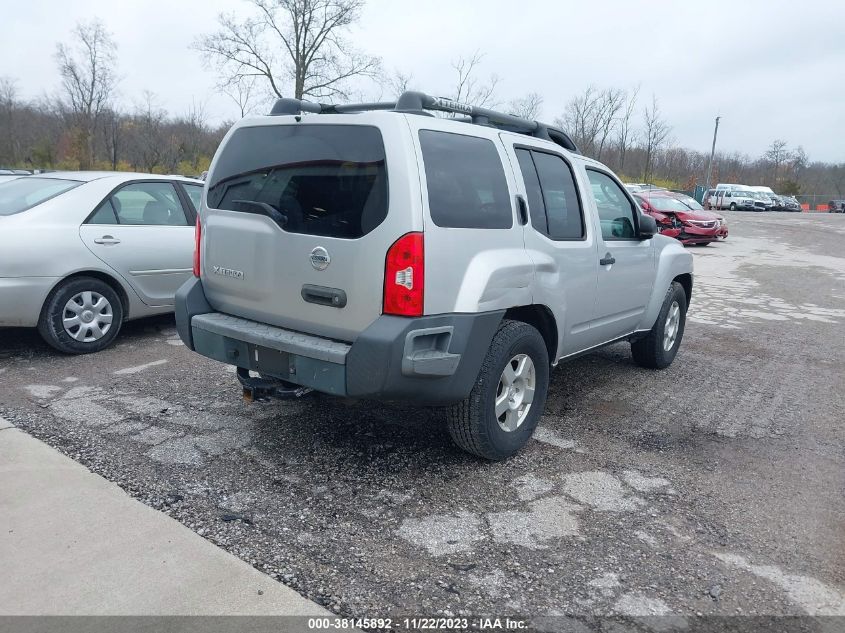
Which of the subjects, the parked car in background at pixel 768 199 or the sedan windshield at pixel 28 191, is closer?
the sedan windshield at pixel 28 191

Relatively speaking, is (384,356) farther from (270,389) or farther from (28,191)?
(28,191)

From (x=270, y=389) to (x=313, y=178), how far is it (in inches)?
47.5

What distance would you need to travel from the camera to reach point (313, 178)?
3367 millimetres

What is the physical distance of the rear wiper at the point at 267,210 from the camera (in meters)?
3.42

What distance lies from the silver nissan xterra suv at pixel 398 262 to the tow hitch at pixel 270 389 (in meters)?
0.02

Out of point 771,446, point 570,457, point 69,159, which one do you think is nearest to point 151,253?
point 570,457

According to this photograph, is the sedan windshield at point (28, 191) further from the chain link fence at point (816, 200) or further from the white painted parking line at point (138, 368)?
the chain link fence at point (816, 200)

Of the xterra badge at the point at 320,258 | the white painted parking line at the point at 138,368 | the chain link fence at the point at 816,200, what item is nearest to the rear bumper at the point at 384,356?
the xterra badge at the point at 320,258

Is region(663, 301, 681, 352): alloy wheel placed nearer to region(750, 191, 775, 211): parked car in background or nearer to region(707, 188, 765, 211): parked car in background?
region(707, 188, 765, 211): parked car in background

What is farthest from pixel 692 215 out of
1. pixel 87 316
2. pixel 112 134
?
pixel 112 134

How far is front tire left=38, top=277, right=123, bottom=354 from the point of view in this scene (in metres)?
Result: 5.30

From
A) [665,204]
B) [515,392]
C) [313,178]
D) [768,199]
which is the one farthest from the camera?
[768,199]

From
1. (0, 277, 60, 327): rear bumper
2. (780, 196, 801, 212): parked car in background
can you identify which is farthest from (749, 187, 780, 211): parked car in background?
(0, 277, 60, 327): rear bumper

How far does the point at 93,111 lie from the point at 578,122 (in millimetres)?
32921
